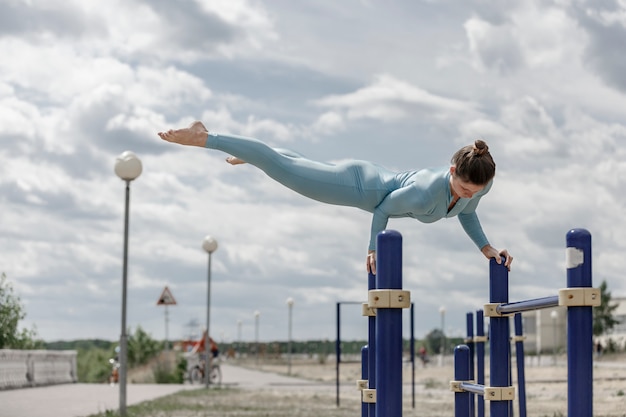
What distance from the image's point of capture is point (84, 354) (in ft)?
160

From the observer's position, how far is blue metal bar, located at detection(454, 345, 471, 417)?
7.10 metres

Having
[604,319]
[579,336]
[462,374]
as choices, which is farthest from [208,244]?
[604,319]

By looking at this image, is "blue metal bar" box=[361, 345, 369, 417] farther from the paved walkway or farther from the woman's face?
the paved walkway

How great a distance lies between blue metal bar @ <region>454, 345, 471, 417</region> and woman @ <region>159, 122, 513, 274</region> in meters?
1.31

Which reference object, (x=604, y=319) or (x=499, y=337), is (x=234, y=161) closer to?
(x=499, y=337)

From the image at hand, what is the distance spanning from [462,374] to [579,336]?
285 cm

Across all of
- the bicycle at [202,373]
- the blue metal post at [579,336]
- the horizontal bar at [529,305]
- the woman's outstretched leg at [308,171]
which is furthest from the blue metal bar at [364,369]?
the bicycle at [202,373]

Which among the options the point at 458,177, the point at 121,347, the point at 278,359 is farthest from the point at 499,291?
the point at 278,359

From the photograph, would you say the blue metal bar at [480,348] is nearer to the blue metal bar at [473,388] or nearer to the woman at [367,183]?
the blue metal bar at [473,388]

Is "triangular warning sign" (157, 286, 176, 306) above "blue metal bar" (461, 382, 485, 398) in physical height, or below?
above

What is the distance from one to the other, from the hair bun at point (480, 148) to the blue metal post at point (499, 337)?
880 mm

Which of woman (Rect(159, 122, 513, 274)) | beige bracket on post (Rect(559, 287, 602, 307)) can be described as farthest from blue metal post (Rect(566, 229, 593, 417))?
woman (Rect(159, 122, 513, 274))

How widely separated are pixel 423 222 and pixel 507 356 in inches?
40.6

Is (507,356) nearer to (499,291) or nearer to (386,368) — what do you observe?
(499,291)
